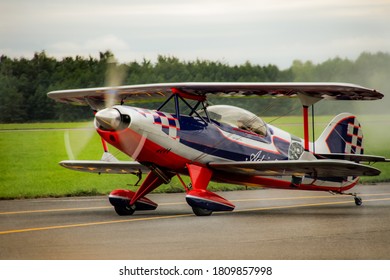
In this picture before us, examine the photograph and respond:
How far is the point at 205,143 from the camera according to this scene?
13.9m

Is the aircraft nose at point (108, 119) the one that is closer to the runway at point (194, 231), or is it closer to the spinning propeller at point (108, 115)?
the spinning propeller at point (108, 115)

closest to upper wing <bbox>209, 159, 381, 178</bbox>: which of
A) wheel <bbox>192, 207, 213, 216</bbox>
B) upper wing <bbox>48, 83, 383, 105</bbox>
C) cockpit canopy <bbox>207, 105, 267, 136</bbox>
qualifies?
cockpit canopy <bbox>207, 105, 267, 136</bbox>

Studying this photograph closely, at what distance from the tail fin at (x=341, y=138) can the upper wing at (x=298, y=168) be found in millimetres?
2380

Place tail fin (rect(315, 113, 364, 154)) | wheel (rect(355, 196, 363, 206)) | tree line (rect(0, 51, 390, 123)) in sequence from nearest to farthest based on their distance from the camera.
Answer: wheel (rect(355, 196, 363, 206)), tail fin (rect(315, 113, 364, 154)), tree line (rect(0, 51, 390, 123))

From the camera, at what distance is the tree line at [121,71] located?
58.7 ft

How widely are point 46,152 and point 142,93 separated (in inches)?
379

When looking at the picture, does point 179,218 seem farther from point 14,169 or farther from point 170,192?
point 14,169

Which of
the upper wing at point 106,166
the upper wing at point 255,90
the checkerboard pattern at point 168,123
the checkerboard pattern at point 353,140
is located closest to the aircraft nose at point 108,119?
the checkerboard pattern at point 168,123

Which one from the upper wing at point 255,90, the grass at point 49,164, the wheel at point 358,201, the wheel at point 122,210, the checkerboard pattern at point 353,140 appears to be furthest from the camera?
the grass at point 49,164

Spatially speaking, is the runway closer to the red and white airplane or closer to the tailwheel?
the tailwheel

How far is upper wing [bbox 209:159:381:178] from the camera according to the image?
→ 13047 millimetres

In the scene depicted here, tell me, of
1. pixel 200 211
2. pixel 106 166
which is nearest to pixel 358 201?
pixel 200 211

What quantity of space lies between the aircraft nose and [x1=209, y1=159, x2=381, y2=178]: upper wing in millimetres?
2223
